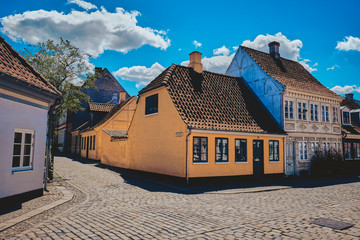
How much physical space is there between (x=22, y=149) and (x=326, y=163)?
19.0m

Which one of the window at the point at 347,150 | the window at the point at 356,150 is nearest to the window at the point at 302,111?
the window at the point at 347,150

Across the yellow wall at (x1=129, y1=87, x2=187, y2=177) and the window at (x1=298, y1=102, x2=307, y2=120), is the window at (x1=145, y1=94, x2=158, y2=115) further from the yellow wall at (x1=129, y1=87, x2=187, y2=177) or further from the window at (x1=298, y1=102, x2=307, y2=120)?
the window at (x1=298, y1=102, x2=307, y2=120)

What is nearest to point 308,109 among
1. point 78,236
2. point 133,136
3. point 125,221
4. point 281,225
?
point 133,136

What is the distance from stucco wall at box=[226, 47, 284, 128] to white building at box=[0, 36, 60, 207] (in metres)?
13.9

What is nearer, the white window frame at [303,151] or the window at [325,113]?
the white window frame at [303,151]

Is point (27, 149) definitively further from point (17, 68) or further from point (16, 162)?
point (17, 68)

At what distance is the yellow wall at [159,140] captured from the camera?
45.4 feet

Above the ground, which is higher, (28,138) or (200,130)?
(200,130)

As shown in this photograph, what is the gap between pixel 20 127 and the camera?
26.7 feet

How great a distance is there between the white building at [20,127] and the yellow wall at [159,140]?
6481 mm

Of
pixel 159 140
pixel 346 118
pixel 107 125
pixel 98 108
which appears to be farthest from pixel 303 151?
pixel 98 108

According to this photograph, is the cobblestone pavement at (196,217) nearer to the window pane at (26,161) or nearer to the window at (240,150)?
the window pane at (26,161)

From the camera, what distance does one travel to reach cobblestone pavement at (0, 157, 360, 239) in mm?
5453

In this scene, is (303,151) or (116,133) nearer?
(303,151)
